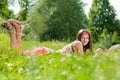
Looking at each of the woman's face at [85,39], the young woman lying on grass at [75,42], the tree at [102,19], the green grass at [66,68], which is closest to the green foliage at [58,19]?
the tree at [102,19]

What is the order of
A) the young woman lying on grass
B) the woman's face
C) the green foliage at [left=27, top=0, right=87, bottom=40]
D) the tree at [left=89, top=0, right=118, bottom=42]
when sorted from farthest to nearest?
1. the tree at [left=89, top=0, right=118, bottom=42]
2. the green foliage at [left=27, top=0, right=87, bottom=40]
3. the woman's face
4. the young woman lying on grass

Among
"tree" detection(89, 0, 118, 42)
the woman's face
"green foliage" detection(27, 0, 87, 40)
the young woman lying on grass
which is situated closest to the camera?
the young woman lying on grass

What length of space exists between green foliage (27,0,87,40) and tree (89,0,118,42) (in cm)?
696

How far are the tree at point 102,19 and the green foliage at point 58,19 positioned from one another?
696 centimetres

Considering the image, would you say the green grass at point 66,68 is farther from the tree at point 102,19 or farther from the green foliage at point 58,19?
the tree at point 102,19

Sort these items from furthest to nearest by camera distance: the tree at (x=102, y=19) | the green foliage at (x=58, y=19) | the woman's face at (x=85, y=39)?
the tree at (x=102, y=19)
the green foliage at (x=58, y=19)
the woman's face at (x=85, y=39)

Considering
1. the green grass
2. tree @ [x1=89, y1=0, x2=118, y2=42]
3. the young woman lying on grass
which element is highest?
the green grass

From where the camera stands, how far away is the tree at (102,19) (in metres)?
60.7

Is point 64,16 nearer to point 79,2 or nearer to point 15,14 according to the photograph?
point 79,2

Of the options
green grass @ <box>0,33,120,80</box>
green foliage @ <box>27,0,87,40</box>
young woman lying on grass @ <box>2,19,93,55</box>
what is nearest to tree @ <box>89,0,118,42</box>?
green foliage @ <box>27,0,87,40</box>

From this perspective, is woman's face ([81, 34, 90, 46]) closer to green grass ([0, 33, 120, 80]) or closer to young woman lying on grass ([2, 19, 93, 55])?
young woman lying on grass ([2, 19, 93, 55])

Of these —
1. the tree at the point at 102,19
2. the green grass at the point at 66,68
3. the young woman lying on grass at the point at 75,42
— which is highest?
the green grass at the point at 66,68

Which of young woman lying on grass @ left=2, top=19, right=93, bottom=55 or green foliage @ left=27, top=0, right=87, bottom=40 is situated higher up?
young woman lying on grass @ left=2, top=19, right=93, bottom=55

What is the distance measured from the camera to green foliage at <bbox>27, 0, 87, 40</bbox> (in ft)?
171
